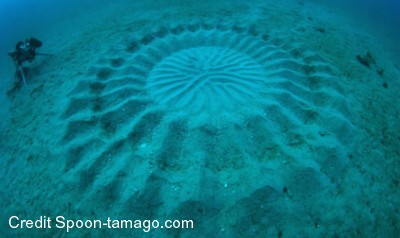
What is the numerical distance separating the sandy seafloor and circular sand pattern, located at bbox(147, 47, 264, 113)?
0.02 meters

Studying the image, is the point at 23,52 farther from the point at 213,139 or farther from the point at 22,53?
the point at 213,139

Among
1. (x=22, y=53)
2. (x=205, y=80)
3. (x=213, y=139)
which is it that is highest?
(x=22, y=53)

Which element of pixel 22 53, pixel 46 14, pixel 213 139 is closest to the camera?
pixel 213 139

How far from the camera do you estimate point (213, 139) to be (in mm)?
2697

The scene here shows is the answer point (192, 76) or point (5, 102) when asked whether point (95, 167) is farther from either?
point (5, 102)

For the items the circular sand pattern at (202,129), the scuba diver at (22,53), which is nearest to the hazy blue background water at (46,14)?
the scuba diver at (22,53)

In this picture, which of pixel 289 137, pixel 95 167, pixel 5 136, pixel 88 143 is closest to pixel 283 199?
pixel 289 137

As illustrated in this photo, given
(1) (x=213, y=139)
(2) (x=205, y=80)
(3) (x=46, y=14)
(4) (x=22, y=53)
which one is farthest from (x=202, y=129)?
(3) (x=46, y=14)

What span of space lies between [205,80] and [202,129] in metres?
0.96

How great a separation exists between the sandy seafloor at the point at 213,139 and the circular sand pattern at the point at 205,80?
25mm

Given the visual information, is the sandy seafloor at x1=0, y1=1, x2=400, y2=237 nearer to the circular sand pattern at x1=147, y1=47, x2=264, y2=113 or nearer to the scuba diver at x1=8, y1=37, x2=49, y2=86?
the circular sand pattern at x1=147, y1=47, x2=264, y2=113

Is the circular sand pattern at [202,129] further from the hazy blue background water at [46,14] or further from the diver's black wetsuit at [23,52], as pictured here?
the hazy blue background water at [46,14]

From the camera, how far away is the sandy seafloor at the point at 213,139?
2188mm

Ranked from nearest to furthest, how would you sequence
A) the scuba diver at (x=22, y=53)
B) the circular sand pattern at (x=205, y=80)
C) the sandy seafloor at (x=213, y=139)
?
the sandy seafloor at (x=213, y=139) → the circular sand pattern at (x=205, y=80) → the scuba diver at (x=22, y=53)
